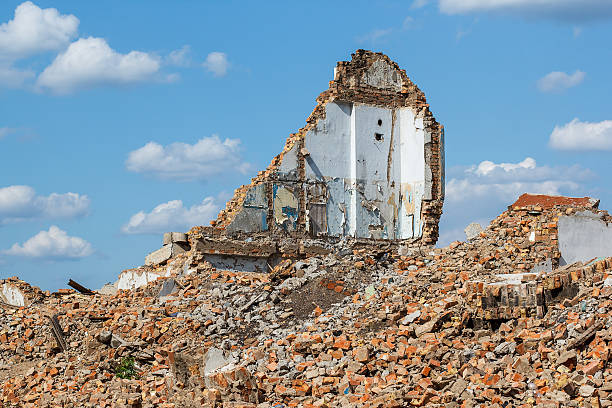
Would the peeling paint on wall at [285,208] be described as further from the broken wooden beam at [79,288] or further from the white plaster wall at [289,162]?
the broken wooden beam at [79,288]

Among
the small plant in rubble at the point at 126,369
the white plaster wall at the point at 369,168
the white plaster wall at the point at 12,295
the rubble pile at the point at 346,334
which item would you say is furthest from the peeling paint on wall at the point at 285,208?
the small plant in rubble at the point at 126,369

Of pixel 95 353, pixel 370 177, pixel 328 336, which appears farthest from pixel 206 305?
pixel 370 177

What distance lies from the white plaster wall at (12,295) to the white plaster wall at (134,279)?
266 centimetres

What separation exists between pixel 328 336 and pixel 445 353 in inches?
101

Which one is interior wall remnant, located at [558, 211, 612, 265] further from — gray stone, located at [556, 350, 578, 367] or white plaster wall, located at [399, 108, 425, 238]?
gray stone, located at [556, 350, 578, 367]

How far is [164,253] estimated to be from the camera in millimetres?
23344

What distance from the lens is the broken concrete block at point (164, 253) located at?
23.1 metres

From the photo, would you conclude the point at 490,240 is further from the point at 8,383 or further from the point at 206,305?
the point at 8,383

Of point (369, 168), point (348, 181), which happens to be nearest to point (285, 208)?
point (348, 181)

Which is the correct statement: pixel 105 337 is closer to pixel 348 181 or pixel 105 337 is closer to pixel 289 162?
pixel 289 162

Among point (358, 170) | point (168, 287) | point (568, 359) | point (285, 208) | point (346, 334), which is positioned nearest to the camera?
point (568, 359)

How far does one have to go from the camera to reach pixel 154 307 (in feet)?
61.7

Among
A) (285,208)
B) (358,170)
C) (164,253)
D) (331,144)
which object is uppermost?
(331,144)

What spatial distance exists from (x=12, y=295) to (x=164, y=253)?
4.05m
